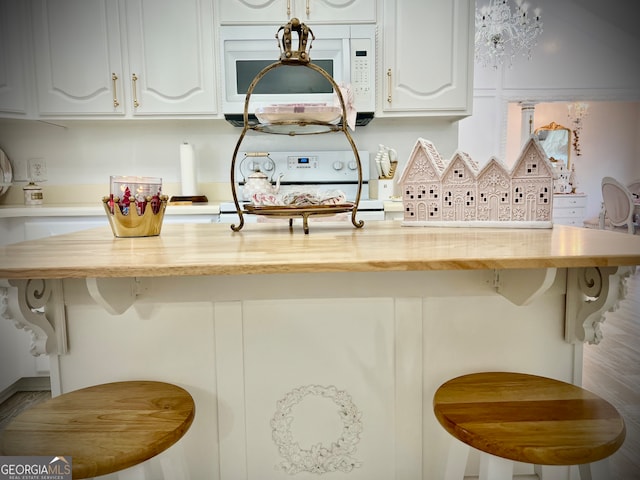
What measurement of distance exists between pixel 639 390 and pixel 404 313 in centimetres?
177

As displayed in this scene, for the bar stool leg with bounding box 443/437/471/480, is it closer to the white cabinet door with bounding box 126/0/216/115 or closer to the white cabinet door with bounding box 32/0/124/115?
the white cabinet door with bounding box 126/0/216/115

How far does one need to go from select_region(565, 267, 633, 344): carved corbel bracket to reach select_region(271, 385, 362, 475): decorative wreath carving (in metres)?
0.60

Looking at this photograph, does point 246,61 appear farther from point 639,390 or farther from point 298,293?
point 639,390

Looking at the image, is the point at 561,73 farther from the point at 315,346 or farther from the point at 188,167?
the point at 315,346

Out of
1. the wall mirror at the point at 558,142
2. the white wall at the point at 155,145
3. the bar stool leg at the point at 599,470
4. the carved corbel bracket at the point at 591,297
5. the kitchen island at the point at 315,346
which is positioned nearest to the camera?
the bar stool leg at the point at 599,470

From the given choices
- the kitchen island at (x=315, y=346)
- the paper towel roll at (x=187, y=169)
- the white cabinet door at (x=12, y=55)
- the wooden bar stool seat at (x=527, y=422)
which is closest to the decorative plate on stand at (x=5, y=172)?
the white cabinet door at (x=12, y=55)

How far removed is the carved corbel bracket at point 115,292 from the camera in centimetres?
93

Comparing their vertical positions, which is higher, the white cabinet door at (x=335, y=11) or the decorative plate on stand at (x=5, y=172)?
the white cabinet door at (x=335, y=11)

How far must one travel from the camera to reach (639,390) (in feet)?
7.20

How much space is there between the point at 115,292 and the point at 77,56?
2313 millimetres

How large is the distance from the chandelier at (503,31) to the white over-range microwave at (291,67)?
9.02ft

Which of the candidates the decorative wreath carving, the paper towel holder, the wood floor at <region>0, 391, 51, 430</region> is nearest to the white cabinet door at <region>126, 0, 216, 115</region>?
the paper towel holder

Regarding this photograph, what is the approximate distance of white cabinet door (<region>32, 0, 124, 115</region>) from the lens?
2682mm

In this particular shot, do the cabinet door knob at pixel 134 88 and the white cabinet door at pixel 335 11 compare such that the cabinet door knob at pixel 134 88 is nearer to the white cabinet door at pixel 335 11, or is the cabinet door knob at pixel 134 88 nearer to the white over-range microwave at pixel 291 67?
the white over-range microwave at pixel 291 67
